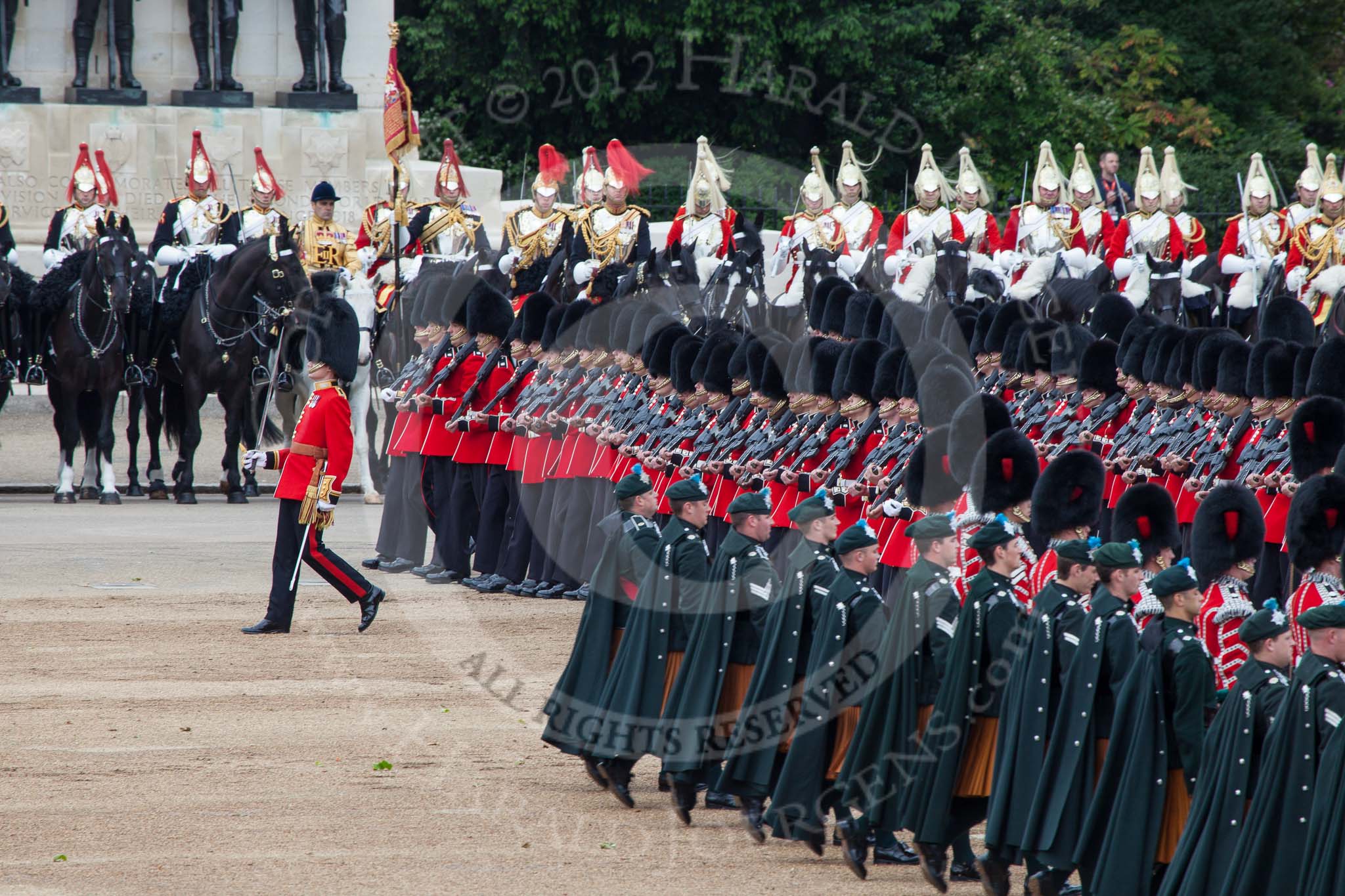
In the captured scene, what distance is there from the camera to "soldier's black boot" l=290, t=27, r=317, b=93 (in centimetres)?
2130

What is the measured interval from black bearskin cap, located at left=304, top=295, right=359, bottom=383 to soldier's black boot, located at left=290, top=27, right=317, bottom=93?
416 inches

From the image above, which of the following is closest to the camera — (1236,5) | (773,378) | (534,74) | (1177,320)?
(773,378)

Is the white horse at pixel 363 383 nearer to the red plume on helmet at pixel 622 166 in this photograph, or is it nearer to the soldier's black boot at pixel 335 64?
the red plume on helmet at pixel 622 166

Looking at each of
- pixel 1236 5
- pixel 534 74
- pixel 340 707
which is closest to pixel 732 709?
pixel 340 707

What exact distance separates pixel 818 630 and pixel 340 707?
294cm

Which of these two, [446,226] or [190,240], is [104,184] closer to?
[190,240]

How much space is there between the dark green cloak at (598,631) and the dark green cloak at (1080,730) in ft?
6.78

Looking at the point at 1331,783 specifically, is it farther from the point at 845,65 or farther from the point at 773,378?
the point at 845,65

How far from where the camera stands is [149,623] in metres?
11.4

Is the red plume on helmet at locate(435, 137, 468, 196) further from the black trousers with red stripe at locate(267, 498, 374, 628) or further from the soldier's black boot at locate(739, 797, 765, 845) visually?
the soldier's black boot at locate(739, 797, 765, 845)

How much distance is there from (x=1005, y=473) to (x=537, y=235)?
8206 millimetres

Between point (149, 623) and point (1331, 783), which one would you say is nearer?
point (1331, 783)

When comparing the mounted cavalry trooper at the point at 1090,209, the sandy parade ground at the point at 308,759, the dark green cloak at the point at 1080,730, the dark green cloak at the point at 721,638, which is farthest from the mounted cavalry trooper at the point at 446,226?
the dark green cloak at the point at 1080,730

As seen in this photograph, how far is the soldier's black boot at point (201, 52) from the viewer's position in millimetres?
21031
